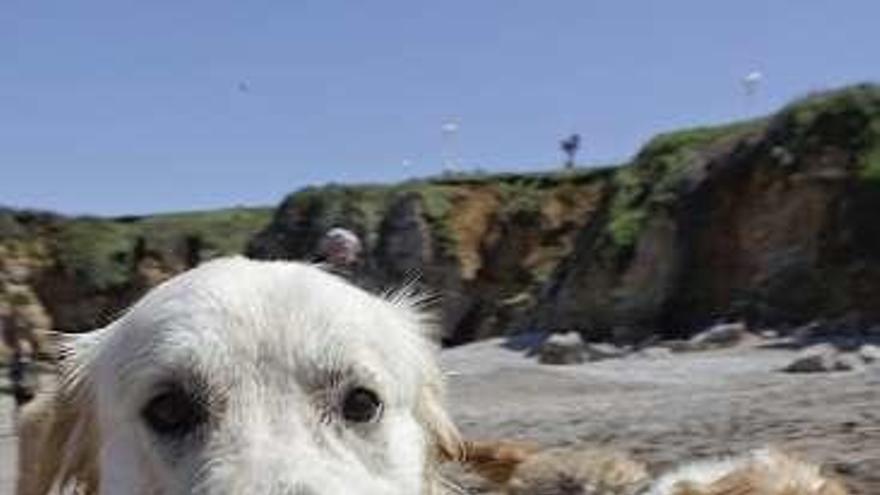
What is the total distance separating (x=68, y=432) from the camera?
404cm

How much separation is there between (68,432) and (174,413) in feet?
2.13

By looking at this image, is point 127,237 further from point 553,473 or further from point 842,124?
point 553,473

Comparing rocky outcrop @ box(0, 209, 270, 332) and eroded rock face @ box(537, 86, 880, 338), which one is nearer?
eroded rock face @ box(537, 86, 880, 338)

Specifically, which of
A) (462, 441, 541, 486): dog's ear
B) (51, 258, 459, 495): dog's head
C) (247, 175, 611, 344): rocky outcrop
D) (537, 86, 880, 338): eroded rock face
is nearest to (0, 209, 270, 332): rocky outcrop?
(247, 175, 611, 344): rocky outcrop

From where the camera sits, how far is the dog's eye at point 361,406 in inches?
141

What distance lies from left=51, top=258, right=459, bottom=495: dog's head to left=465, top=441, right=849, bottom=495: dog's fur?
228cm

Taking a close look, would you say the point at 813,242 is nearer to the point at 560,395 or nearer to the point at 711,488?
the point at 560,395

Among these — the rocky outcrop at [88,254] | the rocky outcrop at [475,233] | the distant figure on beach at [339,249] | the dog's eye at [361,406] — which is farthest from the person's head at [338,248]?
the rocky outcrop at [88,254]

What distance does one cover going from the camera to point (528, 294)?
177ft

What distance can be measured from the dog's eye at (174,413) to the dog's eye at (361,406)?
325 mm

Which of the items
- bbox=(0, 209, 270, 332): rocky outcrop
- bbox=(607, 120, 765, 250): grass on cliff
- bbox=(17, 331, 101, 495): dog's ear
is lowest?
bbox=(0, 209, 270, 332): rocky outcrop

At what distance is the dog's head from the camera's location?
11.0 ft

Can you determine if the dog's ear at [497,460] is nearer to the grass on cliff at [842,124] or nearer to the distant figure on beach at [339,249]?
the distant figure on beach at [339,249]

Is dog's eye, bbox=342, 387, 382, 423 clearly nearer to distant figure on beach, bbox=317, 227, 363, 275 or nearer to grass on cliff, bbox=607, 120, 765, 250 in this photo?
distant figure on beach, bbox=317, 227, 363, 275
